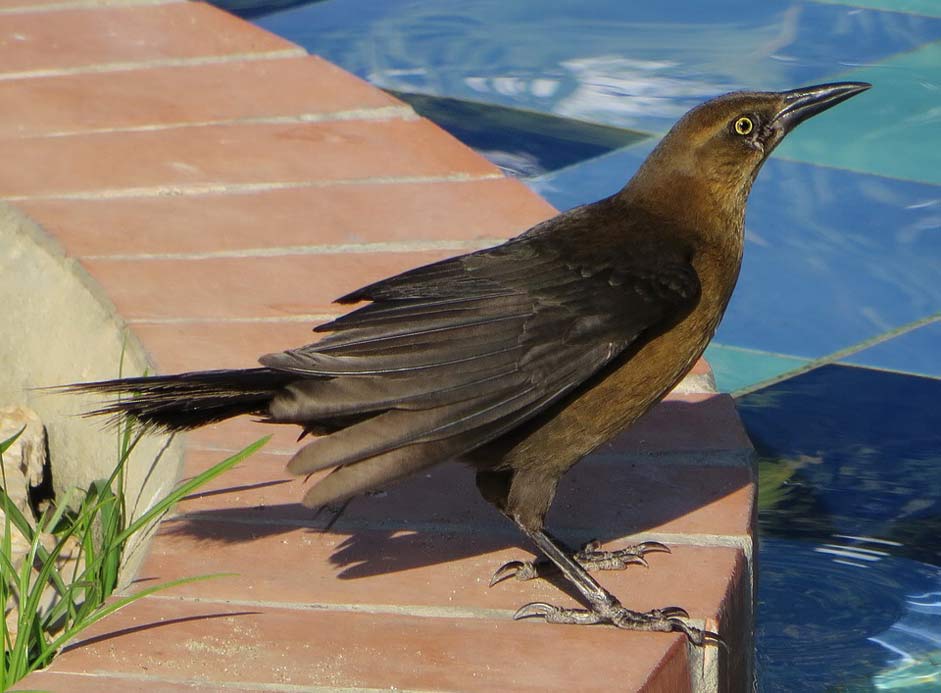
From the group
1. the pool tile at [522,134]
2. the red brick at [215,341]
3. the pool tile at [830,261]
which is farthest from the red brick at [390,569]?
the pool tile at [522,134]

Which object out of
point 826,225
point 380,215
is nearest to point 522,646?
point 380,215

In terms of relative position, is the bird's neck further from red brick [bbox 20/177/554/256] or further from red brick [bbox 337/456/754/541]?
red brick [bbox 20/177/554/256]

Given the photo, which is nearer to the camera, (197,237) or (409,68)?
(197,237)

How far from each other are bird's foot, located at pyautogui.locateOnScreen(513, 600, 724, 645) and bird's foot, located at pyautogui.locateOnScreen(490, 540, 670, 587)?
0.11 metres

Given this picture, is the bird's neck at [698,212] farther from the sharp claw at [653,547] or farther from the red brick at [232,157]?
the red brick at [232,157]

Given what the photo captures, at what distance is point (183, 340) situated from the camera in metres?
2.73

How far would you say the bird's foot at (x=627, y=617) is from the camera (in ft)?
6.53

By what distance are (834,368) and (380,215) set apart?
1.27m

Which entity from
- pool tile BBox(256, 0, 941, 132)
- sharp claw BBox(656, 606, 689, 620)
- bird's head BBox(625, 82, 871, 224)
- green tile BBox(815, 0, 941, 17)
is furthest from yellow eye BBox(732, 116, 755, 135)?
green tile BBox(815, 0, 941, 17)

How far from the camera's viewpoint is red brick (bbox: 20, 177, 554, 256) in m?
3.04

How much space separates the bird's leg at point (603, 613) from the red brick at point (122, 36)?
7.06 feet

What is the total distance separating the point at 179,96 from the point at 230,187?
1.69 feet

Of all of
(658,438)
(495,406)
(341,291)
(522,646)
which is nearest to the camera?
(522,646)

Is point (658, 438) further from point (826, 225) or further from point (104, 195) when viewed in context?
point (826, 225)
